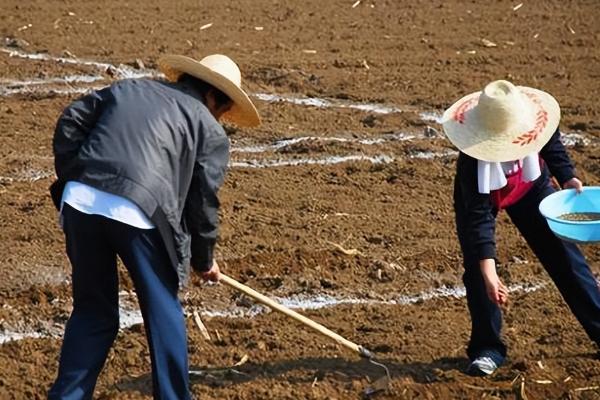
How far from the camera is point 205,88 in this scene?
5.82 metres

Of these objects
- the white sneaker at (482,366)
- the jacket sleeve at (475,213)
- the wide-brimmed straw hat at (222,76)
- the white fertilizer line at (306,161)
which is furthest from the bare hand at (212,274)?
the white fertilizer line at (306,161)

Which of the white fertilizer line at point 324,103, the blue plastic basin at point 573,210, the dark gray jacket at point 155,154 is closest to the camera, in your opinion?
the dark gray jacket at point 155,154

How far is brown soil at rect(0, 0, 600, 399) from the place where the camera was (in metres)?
6.75

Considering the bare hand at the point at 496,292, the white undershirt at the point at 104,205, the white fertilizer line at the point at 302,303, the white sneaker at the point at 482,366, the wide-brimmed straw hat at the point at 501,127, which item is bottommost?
the white fertilizer line at the point at 302,303

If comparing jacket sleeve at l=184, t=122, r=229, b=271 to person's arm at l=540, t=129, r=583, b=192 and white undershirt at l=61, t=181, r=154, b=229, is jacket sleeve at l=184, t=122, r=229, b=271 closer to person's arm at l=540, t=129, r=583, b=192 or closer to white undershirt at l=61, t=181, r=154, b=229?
white undershirt at l=61, t=181, r=154, b=229

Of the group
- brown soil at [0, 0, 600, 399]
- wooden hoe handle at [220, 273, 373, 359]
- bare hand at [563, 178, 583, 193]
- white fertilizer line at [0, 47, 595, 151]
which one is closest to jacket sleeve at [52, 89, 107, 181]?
wooden hoe handle at [220, 273, 373, 359]

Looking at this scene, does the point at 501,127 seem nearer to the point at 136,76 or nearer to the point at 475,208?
the point at 475,208

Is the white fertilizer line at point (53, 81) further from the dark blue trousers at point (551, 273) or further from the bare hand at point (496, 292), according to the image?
the bare hand at point (496, 292)

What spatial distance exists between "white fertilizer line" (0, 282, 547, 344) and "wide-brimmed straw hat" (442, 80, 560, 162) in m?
1.72

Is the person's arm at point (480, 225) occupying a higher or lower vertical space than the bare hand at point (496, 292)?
higher

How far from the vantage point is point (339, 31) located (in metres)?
14.2

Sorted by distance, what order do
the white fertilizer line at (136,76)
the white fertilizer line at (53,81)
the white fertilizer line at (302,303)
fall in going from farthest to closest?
the white fertilizer line at (53,81) < the white fertilizer line at (136,76) < the white fertilizer line at (302,303)

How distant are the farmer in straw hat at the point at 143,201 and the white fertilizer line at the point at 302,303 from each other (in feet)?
4.67

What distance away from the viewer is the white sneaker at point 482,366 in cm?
656
